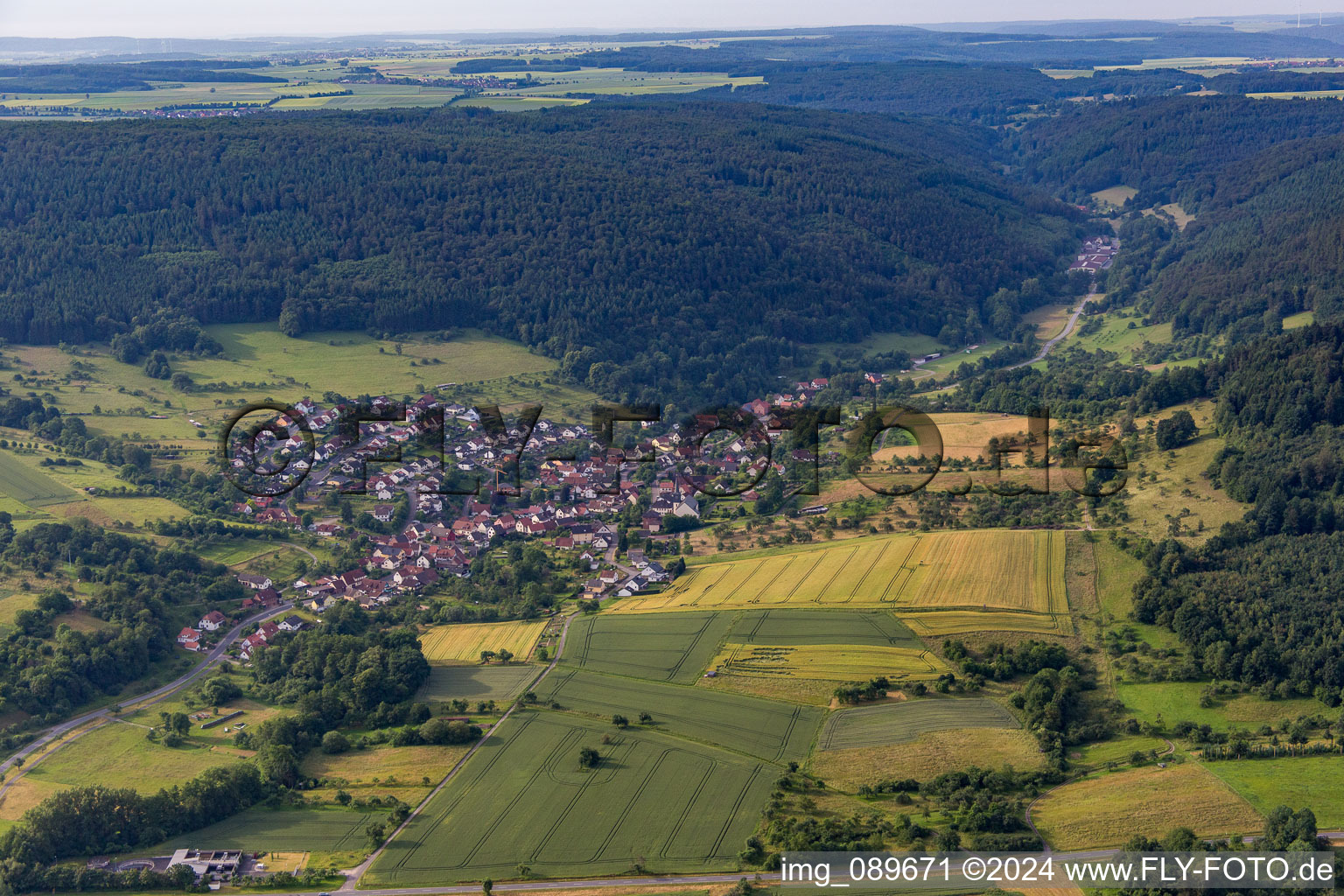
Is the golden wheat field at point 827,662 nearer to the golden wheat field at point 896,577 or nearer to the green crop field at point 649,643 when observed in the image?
the green crop field at point 649,643

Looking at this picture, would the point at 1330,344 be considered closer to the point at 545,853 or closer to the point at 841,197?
the point at 545,853

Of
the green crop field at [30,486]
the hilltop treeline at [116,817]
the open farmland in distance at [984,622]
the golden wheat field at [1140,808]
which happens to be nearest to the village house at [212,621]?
the hilltop treeline at [116,817]

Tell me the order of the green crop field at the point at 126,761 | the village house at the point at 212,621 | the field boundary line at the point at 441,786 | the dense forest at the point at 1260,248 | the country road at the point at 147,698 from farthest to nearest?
the dense forest at the point at 1260,248, the village house at the point at 212,621, the country road at the point at 147,698, the green crop field at the point at 126,761, the field boundary line at the point at 441,786

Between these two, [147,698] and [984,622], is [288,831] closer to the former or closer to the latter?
[147,698]

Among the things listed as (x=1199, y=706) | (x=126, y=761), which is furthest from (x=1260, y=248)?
(x=126, y=761)

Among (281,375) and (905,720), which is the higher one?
(281,375)

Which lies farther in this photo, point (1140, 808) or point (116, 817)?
point (116, 817)
